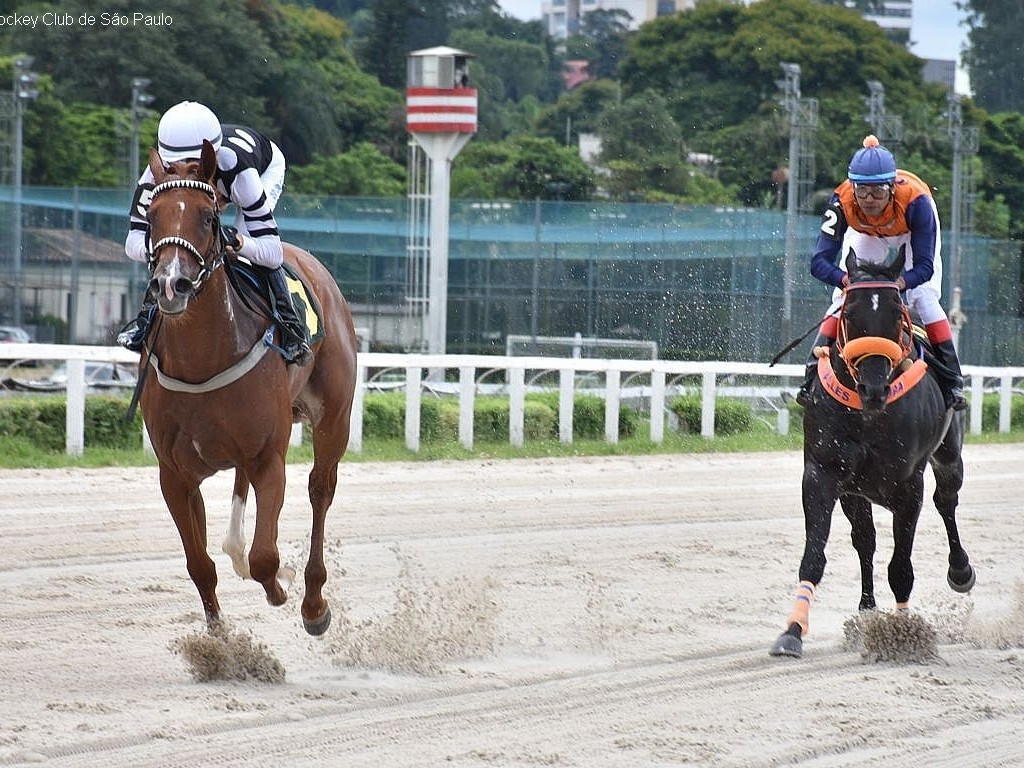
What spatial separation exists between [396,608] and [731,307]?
651 inches

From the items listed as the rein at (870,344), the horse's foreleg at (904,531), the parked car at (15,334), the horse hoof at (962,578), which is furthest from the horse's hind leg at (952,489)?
the parked car at (15,334)

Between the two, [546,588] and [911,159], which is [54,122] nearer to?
[911,159]

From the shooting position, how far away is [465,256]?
25.7 meters

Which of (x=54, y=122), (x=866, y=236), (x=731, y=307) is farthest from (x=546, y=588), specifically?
(x=54, y=122)

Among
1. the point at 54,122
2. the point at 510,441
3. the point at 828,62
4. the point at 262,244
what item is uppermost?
the point at 828,62

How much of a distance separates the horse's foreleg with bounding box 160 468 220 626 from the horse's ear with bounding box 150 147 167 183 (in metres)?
1.05

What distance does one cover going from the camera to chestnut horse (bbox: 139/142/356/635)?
5.50m

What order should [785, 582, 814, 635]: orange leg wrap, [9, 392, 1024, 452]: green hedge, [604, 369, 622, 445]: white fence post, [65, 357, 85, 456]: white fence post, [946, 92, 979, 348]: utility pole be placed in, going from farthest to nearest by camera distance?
[946, 92, 979, 348]: utility pole
[604, 369, 622, 445]: white fence post
[9, 392, 1024, 452]: green hedge
[65, 357, 85, 456]: white fence post
[785, 582, 814, 635]: orange leg wrap

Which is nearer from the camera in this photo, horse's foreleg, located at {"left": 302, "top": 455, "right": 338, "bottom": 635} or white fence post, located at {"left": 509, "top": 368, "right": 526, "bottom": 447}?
horse's foreleg, located at {"left": 302, "top": 455, "right": 338, "bottom": 635}

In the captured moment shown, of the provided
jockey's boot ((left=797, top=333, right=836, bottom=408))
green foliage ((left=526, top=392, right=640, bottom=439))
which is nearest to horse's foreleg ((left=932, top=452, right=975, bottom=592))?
jockey's boot ((left=797, top=333, right=836, bottom=408))

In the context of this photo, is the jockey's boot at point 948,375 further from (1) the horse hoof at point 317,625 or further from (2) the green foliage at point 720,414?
(2) the green foliage at point 720,414

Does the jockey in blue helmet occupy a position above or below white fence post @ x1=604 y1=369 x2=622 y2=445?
above

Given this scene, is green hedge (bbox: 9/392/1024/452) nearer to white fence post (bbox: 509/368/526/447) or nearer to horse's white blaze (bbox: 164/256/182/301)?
white fence post (bbox: 509/368/526/447)

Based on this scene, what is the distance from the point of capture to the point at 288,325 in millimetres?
6340
